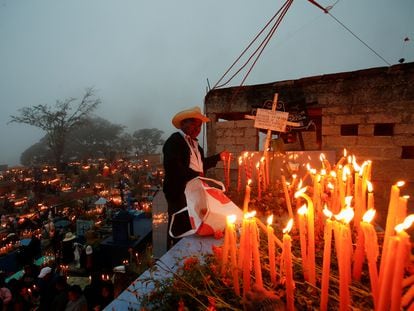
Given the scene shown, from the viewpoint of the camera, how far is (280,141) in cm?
584

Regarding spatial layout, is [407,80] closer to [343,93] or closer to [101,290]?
[343,93]

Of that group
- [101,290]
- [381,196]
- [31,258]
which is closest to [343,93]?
[381,196]

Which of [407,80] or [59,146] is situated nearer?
[407,80]

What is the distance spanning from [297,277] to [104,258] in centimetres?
1110

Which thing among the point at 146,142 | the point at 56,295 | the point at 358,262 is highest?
the point at 358,262

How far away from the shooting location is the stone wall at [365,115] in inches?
224

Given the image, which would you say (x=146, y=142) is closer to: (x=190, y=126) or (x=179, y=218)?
(x=190, y=126)

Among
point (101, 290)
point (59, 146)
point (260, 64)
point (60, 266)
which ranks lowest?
point (60, 266)

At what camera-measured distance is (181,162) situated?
4.22m

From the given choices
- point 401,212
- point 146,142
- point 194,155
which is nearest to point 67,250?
point 194,155

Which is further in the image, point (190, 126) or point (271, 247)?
point (190, 126)

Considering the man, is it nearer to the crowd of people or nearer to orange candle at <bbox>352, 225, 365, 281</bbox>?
orange candle at <bbox>352, 225, 365, 281</bbox>

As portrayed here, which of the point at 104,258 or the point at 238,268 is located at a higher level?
the point at 238,268

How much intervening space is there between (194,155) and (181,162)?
0.36 m
